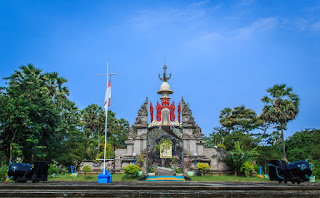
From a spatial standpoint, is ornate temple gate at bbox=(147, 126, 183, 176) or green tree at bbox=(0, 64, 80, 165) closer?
green tree at bbox=(0, 64, 80, 165)

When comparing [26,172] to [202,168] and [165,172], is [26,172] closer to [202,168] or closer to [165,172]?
[165,172]

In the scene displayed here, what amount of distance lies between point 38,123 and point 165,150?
12528mm

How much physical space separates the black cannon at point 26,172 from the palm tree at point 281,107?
85.6ft

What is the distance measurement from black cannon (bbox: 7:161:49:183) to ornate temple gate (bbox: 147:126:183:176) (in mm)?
11176

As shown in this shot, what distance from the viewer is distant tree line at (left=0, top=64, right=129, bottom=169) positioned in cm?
2086

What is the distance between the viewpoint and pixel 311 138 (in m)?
31.7

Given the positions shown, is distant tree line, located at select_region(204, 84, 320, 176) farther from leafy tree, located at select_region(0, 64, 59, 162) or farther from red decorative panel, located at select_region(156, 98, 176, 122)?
leafy tree, located at select_region(0, 64, 59, 162)

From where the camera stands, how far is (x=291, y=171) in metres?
10.7

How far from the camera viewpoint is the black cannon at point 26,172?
12.7 m

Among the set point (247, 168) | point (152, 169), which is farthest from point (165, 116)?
point (247, 168)

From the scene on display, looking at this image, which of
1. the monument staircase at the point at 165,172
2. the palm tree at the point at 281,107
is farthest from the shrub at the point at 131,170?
the palm tree at the point at 281,107

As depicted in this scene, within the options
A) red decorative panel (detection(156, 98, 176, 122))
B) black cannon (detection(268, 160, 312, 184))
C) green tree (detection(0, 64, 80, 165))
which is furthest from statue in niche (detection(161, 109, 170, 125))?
black cannon (detection(268, 160, 312, 184))

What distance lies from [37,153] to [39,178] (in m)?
10.5

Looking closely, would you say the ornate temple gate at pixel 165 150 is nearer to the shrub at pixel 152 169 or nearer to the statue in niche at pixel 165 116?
the shrub at pixel 152 169
